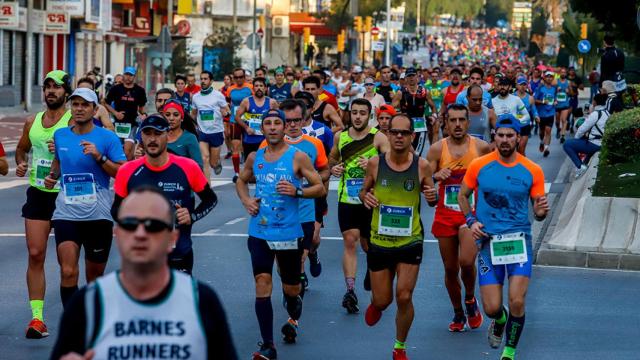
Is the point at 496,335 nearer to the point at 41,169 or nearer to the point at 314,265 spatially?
the point at 41,169

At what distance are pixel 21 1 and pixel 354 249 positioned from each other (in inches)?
1802

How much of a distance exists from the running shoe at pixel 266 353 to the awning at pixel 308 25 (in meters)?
92.8

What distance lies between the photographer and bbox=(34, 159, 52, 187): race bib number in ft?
34.2

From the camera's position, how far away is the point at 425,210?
65.8 ft


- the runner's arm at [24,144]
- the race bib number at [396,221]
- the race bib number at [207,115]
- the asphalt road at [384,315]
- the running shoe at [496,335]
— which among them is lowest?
the asphalt road at [384,315]

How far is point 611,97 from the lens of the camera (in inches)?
901

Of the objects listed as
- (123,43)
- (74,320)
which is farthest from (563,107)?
(123,43)

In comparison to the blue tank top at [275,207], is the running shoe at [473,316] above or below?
below

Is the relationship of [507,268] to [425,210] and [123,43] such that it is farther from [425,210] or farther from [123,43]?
[123,43]

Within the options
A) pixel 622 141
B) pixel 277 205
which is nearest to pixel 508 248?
pixel 277 205

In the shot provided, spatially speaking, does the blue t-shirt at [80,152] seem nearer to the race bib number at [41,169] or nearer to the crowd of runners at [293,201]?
the crowd of runners at [293,201]

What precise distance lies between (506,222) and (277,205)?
60.4 inches

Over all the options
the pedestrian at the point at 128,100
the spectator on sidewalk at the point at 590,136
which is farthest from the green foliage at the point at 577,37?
the pedestrian at the point at 128,100

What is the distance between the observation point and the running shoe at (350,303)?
11.9 metres
